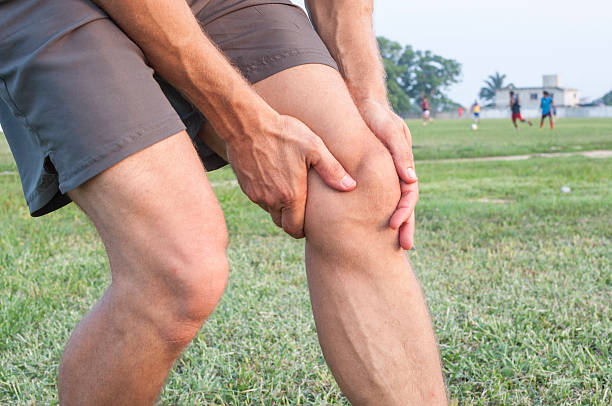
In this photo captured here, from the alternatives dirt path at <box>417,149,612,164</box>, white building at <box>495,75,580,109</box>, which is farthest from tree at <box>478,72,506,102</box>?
dirt path at <box>417,149,612,164</box>

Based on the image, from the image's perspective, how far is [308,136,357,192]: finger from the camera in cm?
139

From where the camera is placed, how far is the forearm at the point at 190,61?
1.29 m

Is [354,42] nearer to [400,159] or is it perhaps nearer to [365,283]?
[400,159]

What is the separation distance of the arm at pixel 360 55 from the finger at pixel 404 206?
10 cm

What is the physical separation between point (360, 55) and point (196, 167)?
72cm

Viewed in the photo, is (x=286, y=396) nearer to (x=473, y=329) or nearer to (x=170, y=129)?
(x=473, y=329)

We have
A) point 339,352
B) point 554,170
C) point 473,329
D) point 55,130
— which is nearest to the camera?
point 55,130

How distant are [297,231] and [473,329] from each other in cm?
139

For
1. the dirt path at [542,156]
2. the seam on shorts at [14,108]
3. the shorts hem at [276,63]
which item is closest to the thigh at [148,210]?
the seam on shorts at [14,108]

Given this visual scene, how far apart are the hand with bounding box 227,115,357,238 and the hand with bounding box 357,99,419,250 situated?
0.14 m

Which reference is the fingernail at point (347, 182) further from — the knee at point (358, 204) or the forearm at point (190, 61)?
the forearm at point (190, 61)

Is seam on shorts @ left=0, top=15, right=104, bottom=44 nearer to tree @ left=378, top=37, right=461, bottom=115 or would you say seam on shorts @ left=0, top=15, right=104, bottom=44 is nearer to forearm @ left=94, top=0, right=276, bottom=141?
forearm @ left=94, top=0, right=276, bottom=141

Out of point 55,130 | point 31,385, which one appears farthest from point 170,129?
point 31,385

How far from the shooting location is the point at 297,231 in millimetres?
1509
